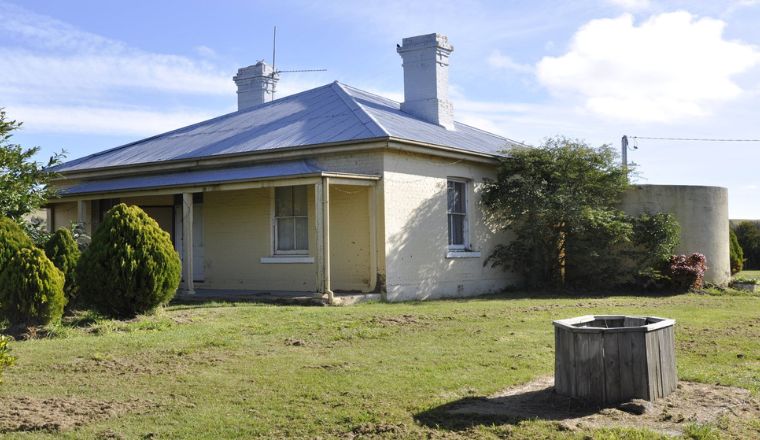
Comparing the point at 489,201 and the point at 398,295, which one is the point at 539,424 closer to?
the point at 398,295

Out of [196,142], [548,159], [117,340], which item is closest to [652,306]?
[548,159]

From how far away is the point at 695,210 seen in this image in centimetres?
1969

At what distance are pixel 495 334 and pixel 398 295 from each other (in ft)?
18.7

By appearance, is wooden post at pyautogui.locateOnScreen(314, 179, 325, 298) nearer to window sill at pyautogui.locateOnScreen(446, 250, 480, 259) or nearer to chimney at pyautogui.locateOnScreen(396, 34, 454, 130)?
window sill at pyautogui.locateOnScreen(446, 250, 480, 259)

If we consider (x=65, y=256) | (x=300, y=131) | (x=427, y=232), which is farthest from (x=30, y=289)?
(x=427, y=232)

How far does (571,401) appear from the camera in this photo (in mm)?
6258

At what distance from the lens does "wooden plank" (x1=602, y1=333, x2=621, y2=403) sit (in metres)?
6.14

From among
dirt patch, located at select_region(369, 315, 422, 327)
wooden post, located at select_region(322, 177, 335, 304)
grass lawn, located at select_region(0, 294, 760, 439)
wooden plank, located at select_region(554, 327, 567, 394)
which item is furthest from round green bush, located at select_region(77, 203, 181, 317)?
wooden plank, located at select_region(554, 327, 567, 394)

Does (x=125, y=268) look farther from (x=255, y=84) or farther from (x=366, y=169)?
(x=255, y=84)

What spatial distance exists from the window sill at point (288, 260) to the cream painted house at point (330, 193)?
0.03 metres

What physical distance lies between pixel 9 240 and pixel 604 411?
847 cm

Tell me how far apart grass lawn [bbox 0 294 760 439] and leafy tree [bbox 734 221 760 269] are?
21348 millimetres

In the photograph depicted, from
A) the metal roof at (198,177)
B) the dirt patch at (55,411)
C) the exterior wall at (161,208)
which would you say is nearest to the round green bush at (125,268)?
the metal roof at (198,177)

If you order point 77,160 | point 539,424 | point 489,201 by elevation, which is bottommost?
point 539,424
